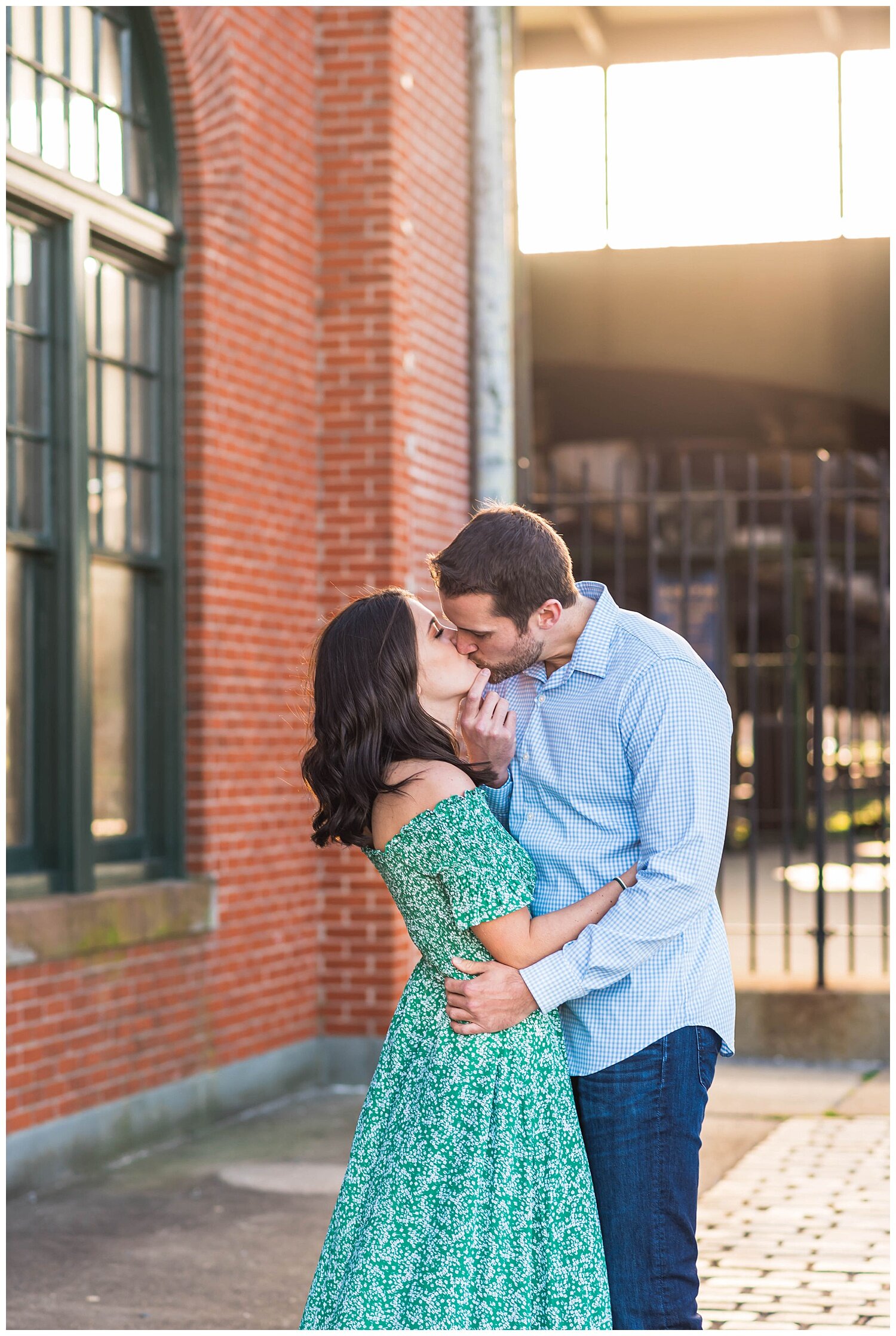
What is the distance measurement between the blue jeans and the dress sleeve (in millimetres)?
381

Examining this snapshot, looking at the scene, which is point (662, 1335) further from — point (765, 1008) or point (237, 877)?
point (765, 1008)

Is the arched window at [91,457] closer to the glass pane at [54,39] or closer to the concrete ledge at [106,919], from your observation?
the glass pane at [54,39]

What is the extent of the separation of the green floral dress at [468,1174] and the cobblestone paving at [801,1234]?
188 centimetres

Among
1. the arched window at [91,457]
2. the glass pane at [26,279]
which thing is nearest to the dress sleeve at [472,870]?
the arched window at [91,457]

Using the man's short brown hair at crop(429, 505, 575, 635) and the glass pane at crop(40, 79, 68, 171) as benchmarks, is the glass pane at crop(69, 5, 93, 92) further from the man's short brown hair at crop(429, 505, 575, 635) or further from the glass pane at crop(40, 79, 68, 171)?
the man's short brown hair at crop(429, 505, 575, 635)

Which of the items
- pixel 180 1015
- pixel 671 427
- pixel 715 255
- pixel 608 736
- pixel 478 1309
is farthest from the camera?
pixel 671 427

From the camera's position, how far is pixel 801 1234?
5.42 metres

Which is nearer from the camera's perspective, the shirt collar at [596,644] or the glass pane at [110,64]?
the shirt collar at [596,644]

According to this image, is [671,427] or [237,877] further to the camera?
[671,427]

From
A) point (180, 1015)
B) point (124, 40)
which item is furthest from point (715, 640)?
point (124, 40)

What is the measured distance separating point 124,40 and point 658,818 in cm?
520

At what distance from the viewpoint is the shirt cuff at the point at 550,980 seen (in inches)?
111

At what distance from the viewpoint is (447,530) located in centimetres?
880

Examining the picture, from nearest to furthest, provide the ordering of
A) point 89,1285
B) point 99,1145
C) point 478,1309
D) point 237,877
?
point 478,1309 → point 89,1285 → point 99,1145 → point 237,877
